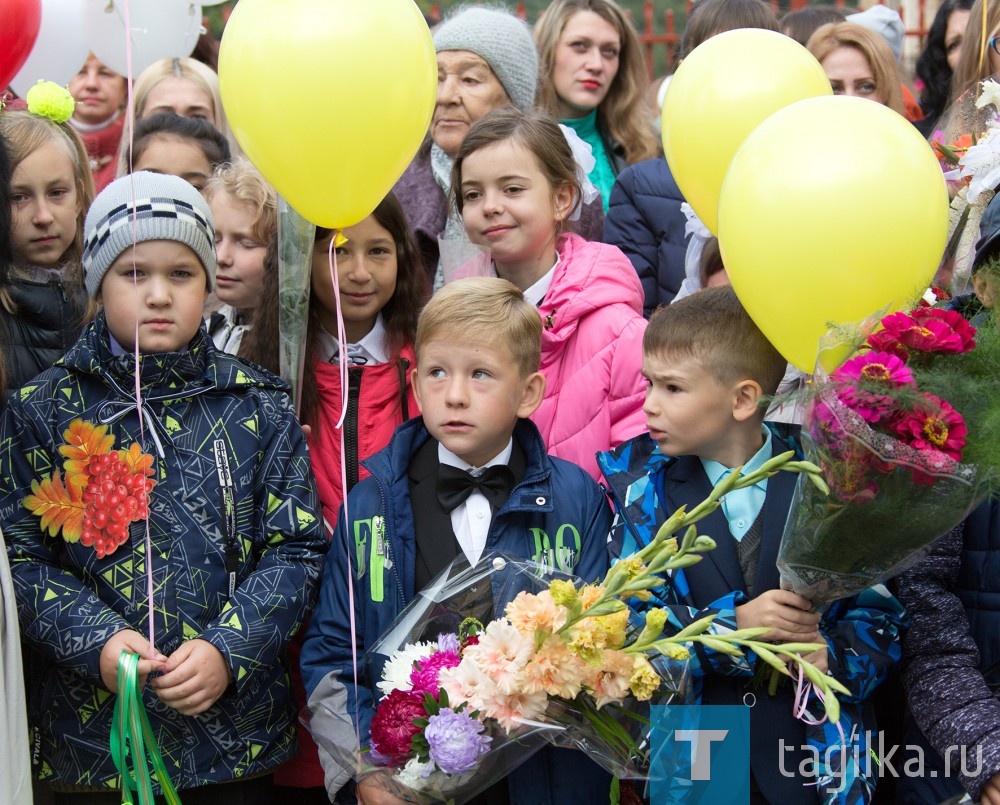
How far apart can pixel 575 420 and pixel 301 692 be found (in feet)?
3.43

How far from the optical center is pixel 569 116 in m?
5.28

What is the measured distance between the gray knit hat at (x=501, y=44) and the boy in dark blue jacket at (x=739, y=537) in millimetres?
1739

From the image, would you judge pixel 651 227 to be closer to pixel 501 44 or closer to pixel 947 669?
pixel 501 44

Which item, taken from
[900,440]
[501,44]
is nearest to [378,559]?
[900,440]

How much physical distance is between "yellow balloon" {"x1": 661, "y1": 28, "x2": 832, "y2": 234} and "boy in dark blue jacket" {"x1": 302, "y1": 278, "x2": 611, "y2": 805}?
0.58 m

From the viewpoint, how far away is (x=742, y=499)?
117 inches

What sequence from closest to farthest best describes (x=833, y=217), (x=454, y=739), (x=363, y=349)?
(x=454, y=739) < (x=833, y=217) < (x=363, y=349)

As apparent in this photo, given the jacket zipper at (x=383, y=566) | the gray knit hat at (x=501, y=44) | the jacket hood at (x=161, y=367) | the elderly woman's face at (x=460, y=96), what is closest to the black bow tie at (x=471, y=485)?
the jacket zipper at (x=383, y=566)

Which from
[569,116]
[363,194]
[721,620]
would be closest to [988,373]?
[721,620]

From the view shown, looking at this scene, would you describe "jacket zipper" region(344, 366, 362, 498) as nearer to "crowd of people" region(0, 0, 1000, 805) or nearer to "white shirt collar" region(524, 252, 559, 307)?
"crowd of people" region(0, 0, 1000, 805)

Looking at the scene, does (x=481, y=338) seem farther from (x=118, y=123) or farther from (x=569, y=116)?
(x=118, y=123)

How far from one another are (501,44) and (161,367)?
6.67ft

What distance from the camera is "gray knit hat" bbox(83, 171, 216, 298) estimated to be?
3146 mm

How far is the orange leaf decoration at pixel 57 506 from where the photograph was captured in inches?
118
